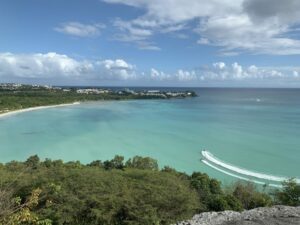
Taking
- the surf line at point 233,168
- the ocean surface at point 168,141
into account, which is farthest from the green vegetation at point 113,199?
the ocean surface at point 168,141

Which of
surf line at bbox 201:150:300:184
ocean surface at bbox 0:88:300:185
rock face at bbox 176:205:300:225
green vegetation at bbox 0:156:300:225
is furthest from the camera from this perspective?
ocean surface at bbox 0:88:300:185

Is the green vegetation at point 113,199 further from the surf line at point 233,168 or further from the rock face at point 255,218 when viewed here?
the surf line at point 233,168

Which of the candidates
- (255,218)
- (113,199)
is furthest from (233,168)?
(255,218)

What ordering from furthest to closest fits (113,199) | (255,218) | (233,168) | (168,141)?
(168,141)
(233,168)
(113,199)
(255,218)

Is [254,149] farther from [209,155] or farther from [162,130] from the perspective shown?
[162,130]

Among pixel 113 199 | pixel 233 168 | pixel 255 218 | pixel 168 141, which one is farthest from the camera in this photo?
pixel 168 141

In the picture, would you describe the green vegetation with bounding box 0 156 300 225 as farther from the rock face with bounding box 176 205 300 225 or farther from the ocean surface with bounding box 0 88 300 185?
the ocean surface with bounding box 0 88 300 185

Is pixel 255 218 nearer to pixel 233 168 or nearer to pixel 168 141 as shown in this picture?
pixel 233 168

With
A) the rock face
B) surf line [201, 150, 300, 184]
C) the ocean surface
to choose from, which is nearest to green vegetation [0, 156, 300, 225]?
the rock face
